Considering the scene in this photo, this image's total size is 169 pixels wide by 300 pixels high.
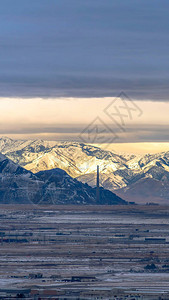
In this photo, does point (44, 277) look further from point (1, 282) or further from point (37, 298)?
point (37, 298)

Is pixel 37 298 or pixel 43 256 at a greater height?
pixel 43 256

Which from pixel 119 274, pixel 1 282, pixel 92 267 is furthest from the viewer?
pixel 92 267

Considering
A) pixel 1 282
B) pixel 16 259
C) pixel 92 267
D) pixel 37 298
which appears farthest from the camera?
pixel 16 259

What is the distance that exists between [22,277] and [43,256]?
39.1m

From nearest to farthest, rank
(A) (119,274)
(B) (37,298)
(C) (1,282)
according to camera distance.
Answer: (B) (37,298), (C) (1,282), (A) (119,274)

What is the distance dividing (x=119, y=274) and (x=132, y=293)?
26531mm

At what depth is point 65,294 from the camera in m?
131

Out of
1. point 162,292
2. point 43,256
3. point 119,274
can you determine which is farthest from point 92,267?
point 162,292

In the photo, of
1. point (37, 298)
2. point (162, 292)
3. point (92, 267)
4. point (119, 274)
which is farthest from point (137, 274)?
point (37, 298)

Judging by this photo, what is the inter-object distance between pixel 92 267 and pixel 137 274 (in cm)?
1354

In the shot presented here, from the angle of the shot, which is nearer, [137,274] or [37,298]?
[37,298]

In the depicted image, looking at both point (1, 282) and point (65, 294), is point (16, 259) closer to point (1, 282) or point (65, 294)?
point (1, 282)

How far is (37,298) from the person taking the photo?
4995 inches

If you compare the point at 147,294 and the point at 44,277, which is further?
the point at 44,277
